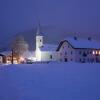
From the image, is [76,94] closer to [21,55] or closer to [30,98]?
[30,98]

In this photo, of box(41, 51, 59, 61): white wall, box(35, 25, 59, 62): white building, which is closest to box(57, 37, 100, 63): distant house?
box(41, 51, 59, 61): white wall

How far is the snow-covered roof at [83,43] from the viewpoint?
84000 millimetres

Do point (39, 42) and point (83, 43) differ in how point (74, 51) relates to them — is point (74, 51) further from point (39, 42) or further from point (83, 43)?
point (39, 42)

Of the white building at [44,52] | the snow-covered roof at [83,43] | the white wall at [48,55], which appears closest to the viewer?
the snow-covered roof at [83,43]

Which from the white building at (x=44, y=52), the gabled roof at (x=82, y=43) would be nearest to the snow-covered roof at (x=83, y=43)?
the gabled roof at (x=82, y=43)

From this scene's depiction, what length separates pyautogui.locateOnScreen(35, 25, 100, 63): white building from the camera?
8275 cm

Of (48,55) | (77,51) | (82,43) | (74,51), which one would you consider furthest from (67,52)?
(48,55)

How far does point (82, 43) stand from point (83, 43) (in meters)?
0.45

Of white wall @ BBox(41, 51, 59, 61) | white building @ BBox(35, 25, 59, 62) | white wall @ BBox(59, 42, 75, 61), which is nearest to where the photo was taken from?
white wall @ BBox(59, 42, 75, 61)

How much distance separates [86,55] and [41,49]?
15.9m

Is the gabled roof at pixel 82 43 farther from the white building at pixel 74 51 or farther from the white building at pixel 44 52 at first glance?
the white building at pixel 44 52

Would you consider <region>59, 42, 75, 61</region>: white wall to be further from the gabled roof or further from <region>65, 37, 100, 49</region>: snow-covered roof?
<region>65, 37, 100, 49</region>: snow-covered roof

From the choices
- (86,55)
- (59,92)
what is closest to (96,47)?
(86,55)

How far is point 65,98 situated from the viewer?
46.6ft
